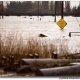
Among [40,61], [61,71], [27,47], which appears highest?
[27,47]

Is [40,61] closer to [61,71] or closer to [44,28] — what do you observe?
[61,71]

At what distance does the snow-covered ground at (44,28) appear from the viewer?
11.4 feet

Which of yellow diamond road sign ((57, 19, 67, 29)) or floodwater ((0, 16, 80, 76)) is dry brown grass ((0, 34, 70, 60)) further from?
yellow diamond road sign ((57, 19, 67, 29))

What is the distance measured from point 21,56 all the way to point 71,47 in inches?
21.7

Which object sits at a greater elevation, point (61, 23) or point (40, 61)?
point (61, 23)

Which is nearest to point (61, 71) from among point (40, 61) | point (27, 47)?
point (40, 61)

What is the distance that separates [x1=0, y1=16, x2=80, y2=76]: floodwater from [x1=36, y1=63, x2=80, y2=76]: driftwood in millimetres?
181

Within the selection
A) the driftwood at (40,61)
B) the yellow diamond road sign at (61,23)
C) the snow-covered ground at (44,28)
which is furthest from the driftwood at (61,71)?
the yellow diamond road sign at (61,23)

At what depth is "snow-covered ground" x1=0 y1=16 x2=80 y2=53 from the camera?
137 inches

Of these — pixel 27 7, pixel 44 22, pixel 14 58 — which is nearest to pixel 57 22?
pixel 44 22

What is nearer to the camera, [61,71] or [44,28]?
[61,71]

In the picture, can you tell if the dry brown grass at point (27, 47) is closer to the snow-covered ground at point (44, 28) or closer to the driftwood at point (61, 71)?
the snow-covered ground at point (44, 28)

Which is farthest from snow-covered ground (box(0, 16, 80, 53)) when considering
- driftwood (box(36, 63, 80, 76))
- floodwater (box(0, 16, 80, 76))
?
driftwood (box(36, 63, 80, 76))

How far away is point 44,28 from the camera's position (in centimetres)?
350
